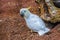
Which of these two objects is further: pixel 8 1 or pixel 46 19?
pixel 8 1

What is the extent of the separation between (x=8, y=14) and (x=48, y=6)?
2.97 ft

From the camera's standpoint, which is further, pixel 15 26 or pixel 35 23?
pixel 15 26

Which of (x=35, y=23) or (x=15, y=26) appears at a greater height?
(x=35, y=23)

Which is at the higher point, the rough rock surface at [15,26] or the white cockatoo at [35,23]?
the white cockatoo at [35,23]

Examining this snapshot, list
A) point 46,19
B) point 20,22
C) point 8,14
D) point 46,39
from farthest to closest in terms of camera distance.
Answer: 1. point 8,14
2. point 20,22
3. point 46,19
4. point 46,39

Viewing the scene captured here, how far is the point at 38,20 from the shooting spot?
3516 millimetres

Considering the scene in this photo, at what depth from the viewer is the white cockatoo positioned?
3439 millimetres

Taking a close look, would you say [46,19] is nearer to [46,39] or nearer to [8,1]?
[46,39]

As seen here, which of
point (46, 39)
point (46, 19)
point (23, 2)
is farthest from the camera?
point (23, 2)

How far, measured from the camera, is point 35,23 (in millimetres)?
3477

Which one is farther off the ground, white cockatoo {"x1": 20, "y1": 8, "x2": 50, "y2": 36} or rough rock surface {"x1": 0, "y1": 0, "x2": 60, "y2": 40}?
white cockatoo {"x1": 20, "y1": 8, "x2": 50, "y2": 36}

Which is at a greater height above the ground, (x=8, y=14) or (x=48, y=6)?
(x=48, y=6)

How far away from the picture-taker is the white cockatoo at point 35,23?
344 centimetres

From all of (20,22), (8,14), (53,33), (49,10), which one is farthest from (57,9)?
(8,14)
